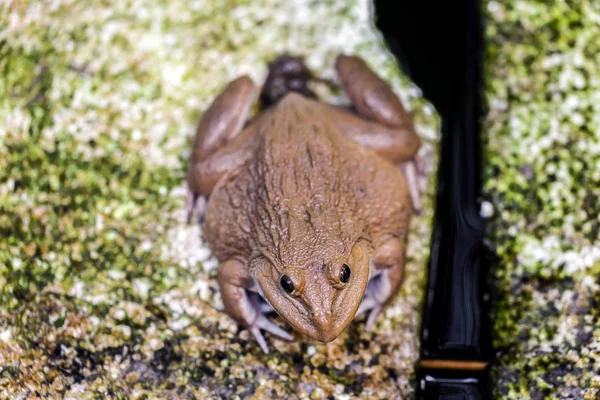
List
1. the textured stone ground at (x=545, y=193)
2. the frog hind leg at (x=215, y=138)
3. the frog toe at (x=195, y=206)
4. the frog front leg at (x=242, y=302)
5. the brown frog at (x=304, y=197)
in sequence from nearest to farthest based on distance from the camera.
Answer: the brown frog at (x=304, y=197)
the frog front leg at (x=242, y=302)
the textured stone ground at (x=545, y=193)
the frog hind leg at (x=215, y=138)
the frog toe at (x=195, y=206)

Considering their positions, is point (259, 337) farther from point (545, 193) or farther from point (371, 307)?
point (545, 193)

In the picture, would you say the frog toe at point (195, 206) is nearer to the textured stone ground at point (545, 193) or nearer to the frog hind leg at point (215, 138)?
the frog hind leg at point (215, 138)

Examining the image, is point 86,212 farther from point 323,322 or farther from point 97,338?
point 323,322

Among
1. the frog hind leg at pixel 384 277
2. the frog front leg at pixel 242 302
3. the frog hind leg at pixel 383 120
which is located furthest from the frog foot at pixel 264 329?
the frog hind leg at pixel 383 120

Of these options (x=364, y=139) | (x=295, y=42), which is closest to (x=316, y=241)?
(x=364, y=139)

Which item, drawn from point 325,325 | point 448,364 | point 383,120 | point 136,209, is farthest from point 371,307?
point 136,209

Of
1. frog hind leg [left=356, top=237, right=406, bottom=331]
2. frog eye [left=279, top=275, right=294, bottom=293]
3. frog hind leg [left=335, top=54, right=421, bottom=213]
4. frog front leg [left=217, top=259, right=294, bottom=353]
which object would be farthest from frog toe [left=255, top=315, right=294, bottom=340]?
frog hind leg [left=335, top=54, right=421, bottom=213]

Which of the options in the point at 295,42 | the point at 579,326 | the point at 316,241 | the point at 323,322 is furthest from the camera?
the point at 295,42
